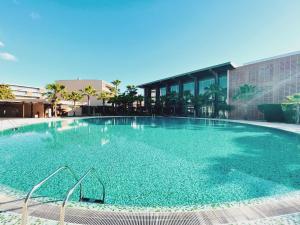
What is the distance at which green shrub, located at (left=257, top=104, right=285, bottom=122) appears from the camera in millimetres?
22250

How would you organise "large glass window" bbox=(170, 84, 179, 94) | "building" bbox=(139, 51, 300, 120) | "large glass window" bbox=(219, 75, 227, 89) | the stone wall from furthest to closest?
"large glass window" bbox=(170, 84, 179, 94) → "large glass window" bbox=(219, 75, 227, 89) → "building" bbox=(139, 51, 300, 120) → the stone wall

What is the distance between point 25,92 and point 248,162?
81.0m

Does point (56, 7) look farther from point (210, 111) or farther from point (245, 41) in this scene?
point (210, 111)

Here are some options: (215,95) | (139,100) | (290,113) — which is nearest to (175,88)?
(139,100)

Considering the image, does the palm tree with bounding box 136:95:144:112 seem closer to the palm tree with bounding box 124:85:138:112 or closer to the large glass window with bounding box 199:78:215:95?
the palm tree with bounding box 124:85:138:112

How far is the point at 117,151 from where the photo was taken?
8555mm

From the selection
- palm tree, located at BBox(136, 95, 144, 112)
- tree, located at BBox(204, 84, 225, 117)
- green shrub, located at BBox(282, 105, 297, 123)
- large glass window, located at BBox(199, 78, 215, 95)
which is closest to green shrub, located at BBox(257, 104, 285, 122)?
green shrub, located at BBox(282, 105, 297, 123)

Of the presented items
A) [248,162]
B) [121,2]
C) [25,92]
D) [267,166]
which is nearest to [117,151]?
[248,162]

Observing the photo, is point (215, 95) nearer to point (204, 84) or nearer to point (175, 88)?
point (204, 84)

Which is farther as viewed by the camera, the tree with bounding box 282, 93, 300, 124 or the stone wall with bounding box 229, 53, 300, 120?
the stone wall with bounding box 229, 53, 300, 120

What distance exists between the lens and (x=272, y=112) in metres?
23.0

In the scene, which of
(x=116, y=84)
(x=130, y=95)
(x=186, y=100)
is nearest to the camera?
(x=186, y=100)

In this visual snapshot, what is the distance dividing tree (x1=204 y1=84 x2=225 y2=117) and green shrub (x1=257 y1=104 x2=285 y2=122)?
700 centimetres

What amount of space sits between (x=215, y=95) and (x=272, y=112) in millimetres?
9496
